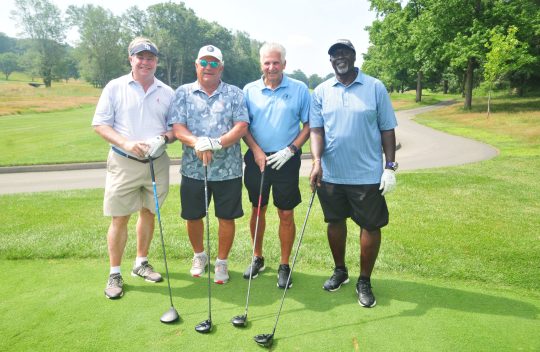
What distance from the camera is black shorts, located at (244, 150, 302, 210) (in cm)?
371

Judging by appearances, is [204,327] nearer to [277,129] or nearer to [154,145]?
[154,145]

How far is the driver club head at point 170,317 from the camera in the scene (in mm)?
2926

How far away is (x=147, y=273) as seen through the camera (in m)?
3.82

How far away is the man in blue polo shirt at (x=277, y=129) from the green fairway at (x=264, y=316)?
499mm

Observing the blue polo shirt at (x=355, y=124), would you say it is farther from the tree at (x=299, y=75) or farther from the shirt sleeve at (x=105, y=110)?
the tree at (x=299, y=75)

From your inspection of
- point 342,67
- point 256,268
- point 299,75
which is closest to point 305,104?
point 342,67

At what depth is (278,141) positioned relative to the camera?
11.9 feet

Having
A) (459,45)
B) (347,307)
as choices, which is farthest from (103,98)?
(459,45)

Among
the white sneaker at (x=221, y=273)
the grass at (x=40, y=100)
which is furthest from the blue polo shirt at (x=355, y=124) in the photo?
the grass at (x=40, y=100)

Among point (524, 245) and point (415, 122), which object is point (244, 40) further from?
point (524, 245)

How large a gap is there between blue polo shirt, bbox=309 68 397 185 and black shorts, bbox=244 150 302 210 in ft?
1.32

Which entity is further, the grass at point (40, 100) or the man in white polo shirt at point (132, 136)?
the grass at point (40, 100)

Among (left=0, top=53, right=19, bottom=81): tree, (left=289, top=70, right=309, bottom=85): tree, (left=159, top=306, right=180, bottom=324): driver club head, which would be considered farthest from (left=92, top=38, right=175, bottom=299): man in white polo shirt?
→ (left=0, top=53, right=19, bottom=81): tree

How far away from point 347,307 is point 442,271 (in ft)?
4.41
